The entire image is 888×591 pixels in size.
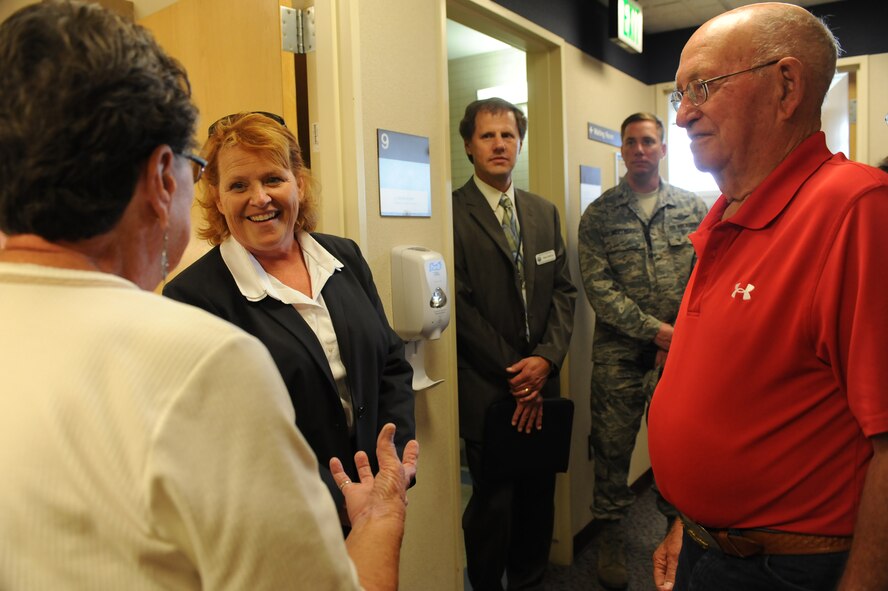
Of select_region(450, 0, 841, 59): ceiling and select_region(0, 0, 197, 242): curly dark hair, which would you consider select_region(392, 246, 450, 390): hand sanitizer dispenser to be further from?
select_region(450, 0, 841, 59): ceiling

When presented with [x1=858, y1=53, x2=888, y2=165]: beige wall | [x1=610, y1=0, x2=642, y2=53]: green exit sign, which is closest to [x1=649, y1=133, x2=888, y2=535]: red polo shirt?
[x1=610, y1=0, x2=642, y2=53]: green exit sign

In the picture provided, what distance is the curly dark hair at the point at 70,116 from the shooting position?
61cm

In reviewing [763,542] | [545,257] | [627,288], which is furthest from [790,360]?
[627,288]

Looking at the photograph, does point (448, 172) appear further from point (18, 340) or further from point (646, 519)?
point (646, 519)

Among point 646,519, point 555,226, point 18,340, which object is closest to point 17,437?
point 18,340

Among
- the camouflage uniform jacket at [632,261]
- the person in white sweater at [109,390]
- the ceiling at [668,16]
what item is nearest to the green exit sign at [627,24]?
the ceiling at [668,16]

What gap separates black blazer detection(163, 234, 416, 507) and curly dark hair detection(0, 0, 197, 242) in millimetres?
873

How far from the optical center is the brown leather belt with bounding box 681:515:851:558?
1.07 m

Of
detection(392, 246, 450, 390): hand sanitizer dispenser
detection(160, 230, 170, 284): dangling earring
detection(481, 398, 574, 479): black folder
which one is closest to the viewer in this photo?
detection(160, 230, 170, 284): dangling earring

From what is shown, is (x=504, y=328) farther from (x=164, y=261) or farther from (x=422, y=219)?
(x=164, y=261)

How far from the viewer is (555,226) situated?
279cm

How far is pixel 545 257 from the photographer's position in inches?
105

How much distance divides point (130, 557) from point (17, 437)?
150mm

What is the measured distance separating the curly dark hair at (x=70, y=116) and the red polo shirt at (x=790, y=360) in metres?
0.98
